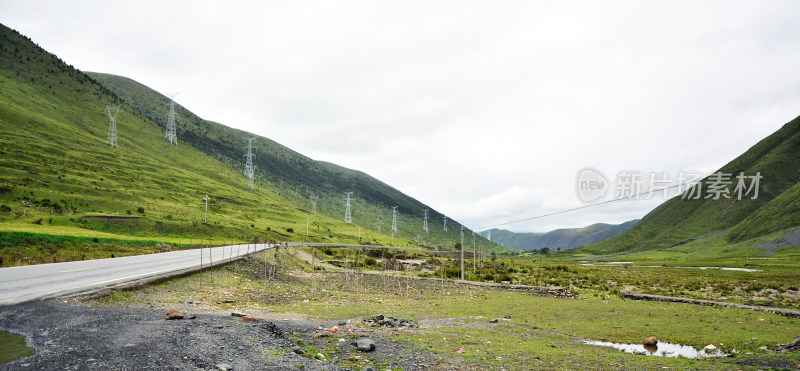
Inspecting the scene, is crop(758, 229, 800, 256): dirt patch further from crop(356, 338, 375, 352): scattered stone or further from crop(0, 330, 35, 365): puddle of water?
crop(0, 330, 35, 365): puddle of water

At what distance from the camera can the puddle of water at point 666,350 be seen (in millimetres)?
17094

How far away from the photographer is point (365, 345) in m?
14.0

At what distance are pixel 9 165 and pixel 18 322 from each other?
9742cm

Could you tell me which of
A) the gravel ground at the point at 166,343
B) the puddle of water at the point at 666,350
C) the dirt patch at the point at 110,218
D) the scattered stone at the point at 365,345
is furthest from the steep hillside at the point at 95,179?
the puddle of water at the point at 666,350

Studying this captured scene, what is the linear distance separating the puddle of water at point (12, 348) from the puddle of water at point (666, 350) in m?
20.4

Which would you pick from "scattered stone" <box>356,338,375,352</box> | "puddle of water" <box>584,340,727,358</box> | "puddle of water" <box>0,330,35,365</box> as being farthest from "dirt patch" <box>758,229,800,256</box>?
"puddle of water" <box>0,330,35,365</box>

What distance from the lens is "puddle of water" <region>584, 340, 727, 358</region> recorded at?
17094mm

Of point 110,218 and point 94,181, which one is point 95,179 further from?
point 110,218

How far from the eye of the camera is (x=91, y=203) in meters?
77.2

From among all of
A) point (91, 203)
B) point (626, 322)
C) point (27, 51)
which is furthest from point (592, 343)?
point (27, 51)

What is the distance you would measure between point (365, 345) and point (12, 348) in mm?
9624

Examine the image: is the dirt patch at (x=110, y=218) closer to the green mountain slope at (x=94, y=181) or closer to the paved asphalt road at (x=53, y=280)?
the green mountain slope at (x=94, y=181)

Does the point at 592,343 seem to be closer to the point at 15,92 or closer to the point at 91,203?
the point at 91,203

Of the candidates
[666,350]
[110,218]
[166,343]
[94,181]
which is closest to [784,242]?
[666,350]
